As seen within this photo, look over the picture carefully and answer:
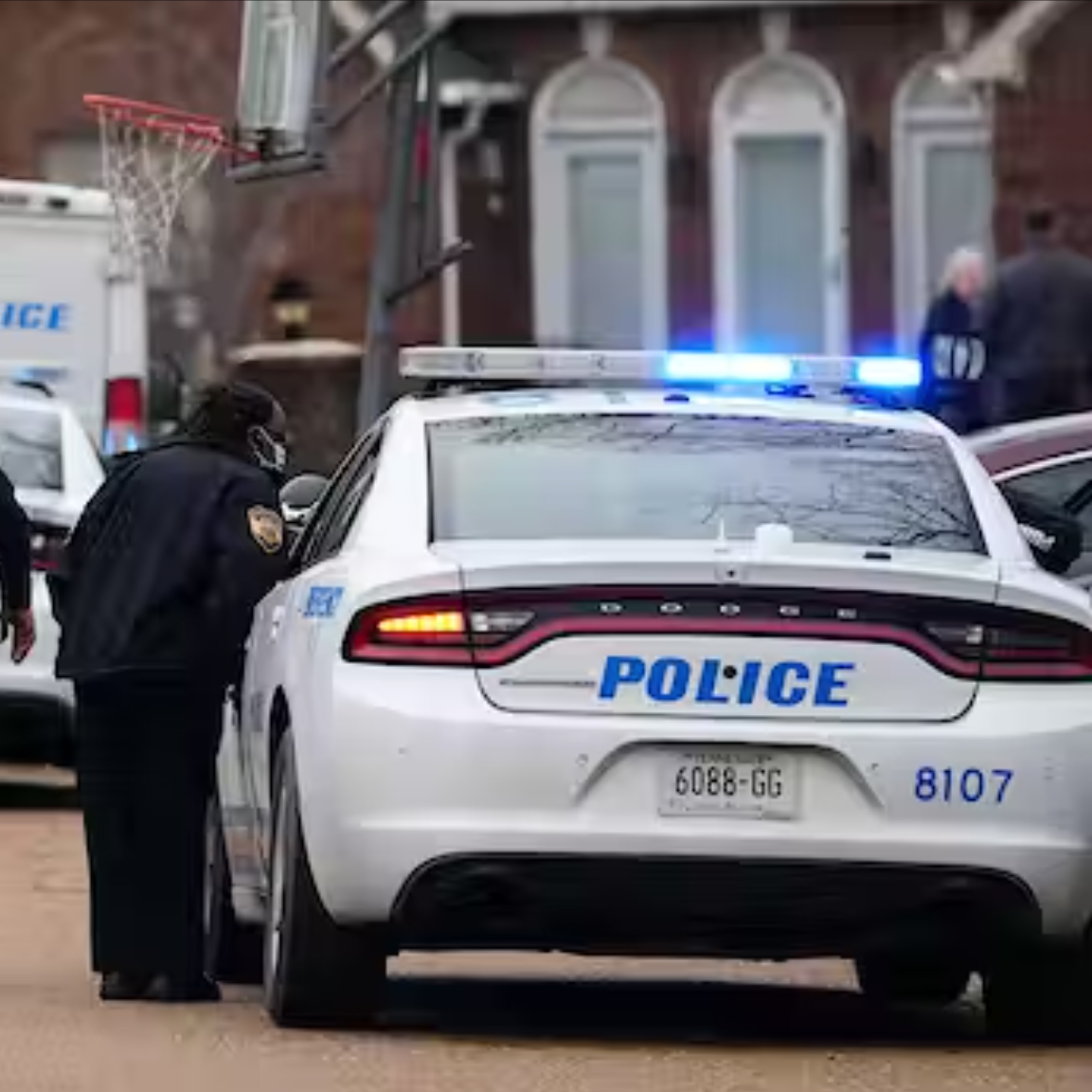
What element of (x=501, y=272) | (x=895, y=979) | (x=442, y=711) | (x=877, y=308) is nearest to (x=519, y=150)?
(x=501, y=272)

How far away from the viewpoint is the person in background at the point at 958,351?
51.5 ft

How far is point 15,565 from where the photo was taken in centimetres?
1152

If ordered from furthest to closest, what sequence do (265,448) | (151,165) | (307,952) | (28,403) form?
(151,165) < (28,403) < (265,448) < (307,952)

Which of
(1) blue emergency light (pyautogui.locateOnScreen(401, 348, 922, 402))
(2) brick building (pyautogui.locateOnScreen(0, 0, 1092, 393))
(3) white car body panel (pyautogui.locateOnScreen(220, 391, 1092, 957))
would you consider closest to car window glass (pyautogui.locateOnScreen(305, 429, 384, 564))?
(1) blue emergency light (pyautogui.locateOnScreen(401, 348, 922, 402))

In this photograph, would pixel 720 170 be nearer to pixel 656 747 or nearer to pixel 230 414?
pixel 230 414

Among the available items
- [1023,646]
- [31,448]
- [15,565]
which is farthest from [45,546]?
[1023,646]

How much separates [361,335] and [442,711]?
2159cm

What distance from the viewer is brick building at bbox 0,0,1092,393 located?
97.9 feet

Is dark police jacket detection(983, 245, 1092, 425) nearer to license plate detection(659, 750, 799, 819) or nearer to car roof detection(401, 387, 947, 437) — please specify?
car roof detection(401, 387, 947, 437)

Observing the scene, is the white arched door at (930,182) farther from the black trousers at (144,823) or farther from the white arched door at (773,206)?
the black trousers at (144,823)

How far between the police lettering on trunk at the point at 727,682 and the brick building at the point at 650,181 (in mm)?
20915

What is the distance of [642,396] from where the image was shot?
1005cm

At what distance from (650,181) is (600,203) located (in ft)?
1.30

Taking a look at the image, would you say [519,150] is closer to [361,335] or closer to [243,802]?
[361,335]
